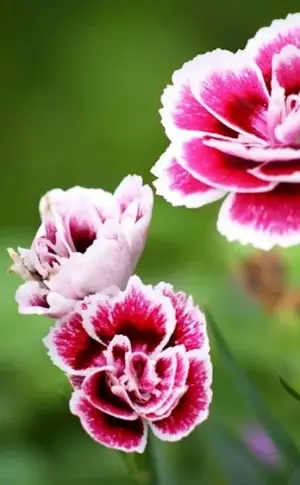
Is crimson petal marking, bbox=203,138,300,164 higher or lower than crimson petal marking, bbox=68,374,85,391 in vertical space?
higher

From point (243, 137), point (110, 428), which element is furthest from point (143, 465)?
point (243, 137)

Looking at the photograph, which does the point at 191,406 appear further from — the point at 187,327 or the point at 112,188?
the point at 112,188

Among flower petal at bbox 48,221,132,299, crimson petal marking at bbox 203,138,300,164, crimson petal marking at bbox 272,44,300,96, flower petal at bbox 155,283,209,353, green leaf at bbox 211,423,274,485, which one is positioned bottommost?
green leaf at bbox 211,423,274,485

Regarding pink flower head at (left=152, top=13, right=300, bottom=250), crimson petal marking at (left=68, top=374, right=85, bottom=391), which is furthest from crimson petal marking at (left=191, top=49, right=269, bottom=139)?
crimson petal marking at (left=68, top=374, right=85, bottom=391)

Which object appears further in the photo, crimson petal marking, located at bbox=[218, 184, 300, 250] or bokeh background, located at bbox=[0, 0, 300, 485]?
bokeh background, located at bbox=[0, 0, 300, 485]

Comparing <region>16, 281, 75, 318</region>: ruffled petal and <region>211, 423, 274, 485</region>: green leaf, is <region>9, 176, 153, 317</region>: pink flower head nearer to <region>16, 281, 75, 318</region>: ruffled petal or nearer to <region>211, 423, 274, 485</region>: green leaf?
<region>16, 281, 75, 318</region>: ruffled petal

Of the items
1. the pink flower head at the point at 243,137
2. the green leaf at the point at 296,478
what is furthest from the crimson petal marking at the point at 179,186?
the green leaf at the point at 296,478

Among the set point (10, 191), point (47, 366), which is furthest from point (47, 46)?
point (47, 366)
